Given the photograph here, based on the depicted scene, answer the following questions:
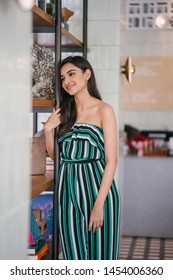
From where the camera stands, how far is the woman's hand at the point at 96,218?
2.00 metres

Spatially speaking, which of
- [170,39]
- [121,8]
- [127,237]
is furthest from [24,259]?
[170,39]

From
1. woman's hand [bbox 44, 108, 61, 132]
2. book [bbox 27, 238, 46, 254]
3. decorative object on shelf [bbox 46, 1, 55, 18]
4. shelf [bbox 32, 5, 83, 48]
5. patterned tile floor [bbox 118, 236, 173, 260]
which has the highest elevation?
decorative object on shelf [bbox 46, 1, 55, 18]

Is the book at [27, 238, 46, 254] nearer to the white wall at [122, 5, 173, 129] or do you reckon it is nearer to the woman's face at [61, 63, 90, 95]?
the woman's face at [61, 63, 90, 95]

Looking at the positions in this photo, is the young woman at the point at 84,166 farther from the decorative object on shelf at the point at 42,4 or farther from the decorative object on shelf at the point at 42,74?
the decorative object on shelf at the point at 42,4

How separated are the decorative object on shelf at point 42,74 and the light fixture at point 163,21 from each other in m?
2.91

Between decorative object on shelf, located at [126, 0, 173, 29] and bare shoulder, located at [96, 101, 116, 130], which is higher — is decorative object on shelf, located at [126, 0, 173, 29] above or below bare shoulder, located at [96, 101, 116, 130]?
above

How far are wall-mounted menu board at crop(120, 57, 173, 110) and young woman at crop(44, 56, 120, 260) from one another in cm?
320

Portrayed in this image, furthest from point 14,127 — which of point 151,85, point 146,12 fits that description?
point 151,85

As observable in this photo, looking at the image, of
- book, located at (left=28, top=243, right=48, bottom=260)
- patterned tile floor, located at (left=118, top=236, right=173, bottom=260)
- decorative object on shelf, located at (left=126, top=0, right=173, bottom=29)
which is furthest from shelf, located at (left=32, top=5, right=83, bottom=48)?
decorative object on shelf, located at (left=126, top=0, right=173, bottom=29)

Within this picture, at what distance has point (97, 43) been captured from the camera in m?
2.79

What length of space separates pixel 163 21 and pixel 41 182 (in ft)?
10.4

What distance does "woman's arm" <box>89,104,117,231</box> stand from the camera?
1.99 metres

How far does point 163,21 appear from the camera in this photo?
4.92 meters
